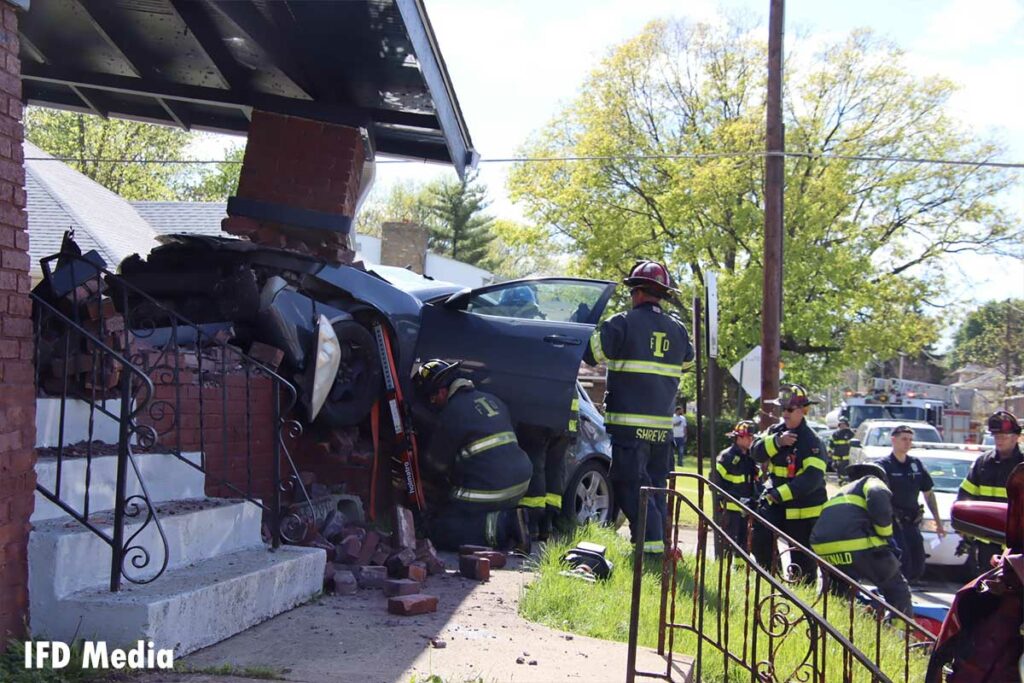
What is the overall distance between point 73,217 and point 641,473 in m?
12.0

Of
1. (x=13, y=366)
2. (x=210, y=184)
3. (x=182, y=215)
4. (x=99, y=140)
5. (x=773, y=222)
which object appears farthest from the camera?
(x=210, y=184)

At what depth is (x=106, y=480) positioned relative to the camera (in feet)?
15.1

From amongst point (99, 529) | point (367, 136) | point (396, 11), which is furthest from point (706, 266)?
point (99, 529)

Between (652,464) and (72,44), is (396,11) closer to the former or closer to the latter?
(72,44)

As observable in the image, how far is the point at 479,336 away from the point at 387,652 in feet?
10.7

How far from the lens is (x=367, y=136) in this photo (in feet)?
26.3

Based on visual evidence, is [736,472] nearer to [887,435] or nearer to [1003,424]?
[1003,424]

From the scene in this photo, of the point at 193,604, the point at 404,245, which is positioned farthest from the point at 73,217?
the point at 404,245

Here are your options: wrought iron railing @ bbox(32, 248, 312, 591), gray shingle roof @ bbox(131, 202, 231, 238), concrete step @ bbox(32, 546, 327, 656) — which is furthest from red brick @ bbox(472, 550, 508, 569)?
gray shingle roof @ bbox(131, 202, 231, 238)

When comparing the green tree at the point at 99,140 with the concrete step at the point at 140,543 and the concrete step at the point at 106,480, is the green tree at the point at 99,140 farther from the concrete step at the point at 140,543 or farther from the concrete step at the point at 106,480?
the concrete step at the point at 140,543

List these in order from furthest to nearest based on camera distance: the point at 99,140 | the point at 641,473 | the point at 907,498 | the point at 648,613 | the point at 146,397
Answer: the point at 99,140, the point at 907,498, the point at 641,473, the point at 648,613, the point at 146,397

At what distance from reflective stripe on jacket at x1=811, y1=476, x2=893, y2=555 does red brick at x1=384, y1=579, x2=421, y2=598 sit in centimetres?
346

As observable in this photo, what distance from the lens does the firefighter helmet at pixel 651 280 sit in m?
6.89

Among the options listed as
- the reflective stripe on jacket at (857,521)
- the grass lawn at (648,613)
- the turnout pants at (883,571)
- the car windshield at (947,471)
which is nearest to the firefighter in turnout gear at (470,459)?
the grass lawn at (648,613)
